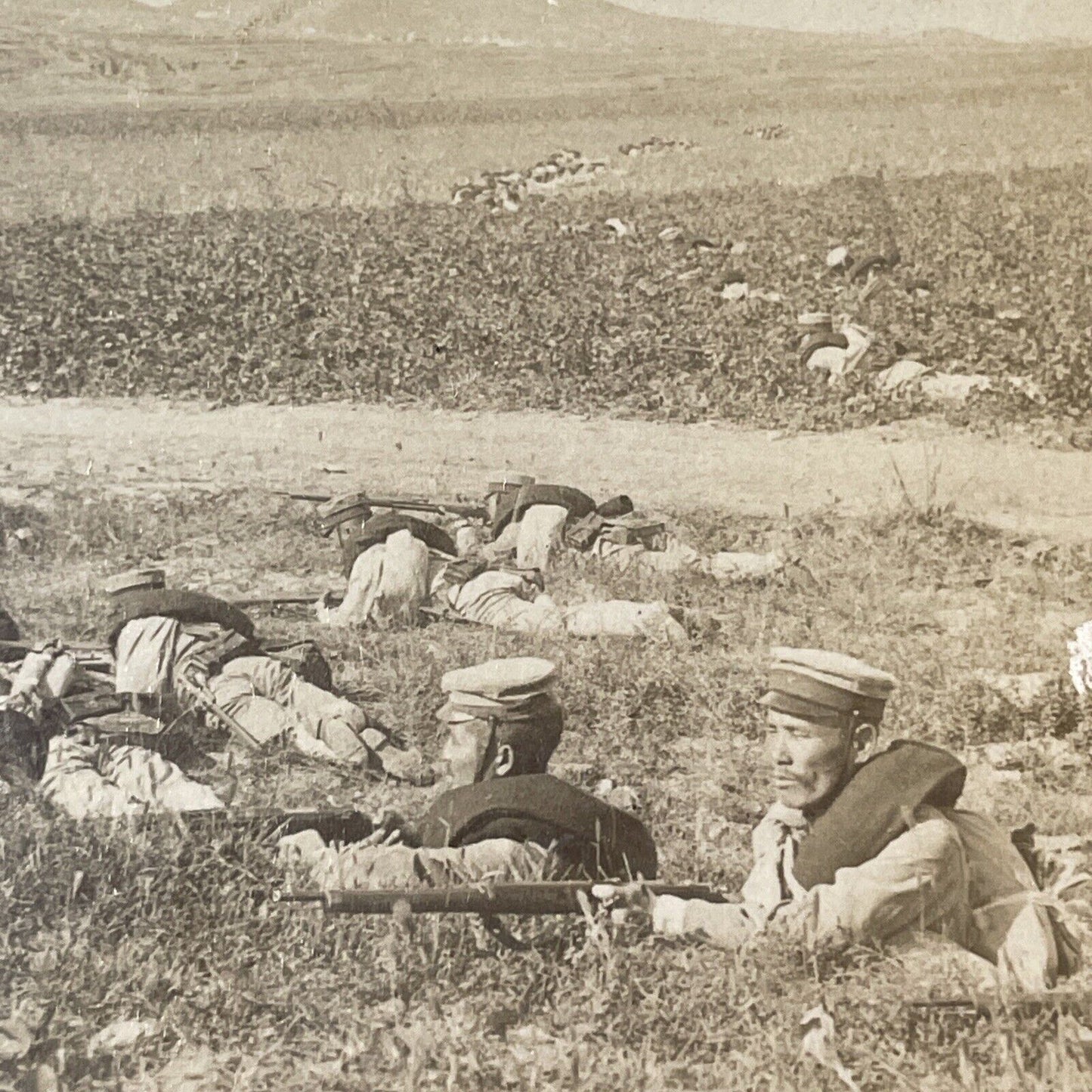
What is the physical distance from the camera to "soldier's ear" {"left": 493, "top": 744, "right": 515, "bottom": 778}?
5.08 metres

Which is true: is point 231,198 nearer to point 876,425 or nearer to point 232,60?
point 232,60

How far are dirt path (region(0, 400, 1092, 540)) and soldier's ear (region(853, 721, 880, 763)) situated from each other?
85cm

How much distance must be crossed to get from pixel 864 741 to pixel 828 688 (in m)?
0.20

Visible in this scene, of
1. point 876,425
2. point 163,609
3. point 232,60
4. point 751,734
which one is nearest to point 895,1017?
point 751,734

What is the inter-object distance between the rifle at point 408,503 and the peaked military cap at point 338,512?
2cm

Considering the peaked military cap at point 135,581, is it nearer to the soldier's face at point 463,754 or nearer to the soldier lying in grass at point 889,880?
the soldier's face at point 463,754

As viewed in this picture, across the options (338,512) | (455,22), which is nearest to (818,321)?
(455,22)

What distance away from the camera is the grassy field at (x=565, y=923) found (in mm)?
4727

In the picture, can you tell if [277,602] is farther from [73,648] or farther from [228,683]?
[73,648]

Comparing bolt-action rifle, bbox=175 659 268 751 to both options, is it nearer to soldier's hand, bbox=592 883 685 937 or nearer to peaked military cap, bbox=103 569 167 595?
peaked military cap, bbox=103 569 167 595

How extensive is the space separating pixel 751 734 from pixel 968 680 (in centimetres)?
75

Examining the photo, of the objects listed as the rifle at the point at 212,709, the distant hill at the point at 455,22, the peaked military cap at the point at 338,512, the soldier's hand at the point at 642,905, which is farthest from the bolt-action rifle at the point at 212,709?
the distant hill at the point at 455,22

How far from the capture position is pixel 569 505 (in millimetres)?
5562

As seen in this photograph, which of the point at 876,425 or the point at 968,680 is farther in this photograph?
the point at 876,425
